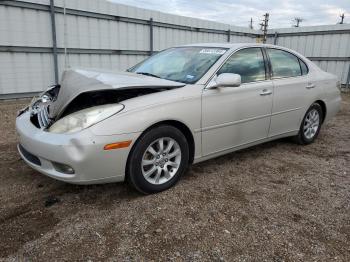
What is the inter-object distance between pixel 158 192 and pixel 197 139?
690 millimetres

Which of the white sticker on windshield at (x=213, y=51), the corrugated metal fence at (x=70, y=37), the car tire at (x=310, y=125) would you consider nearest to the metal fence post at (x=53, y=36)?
the corrugated metal fence at (x=70, y=37)

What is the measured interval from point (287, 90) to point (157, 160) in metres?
2.27

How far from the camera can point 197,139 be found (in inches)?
129

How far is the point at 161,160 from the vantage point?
3080mm

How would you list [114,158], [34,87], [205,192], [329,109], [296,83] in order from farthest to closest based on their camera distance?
1. [34,87]
2. [329,109]
3. [296,83]
4. [205,192]
5. [114,158]

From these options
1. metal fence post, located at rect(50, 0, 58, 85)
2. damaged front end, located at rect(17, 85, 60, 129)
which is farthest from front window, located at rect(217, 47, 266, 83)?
metal fence post, located at rect(50, 0, 58, 85)

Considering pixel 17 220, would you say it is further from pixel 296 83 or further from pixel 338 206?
pixel 296 83

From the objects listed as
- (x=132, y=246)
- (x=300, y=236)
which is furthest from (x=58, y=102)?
(x=300, y=236)

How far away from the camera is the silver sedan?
2.66 metres

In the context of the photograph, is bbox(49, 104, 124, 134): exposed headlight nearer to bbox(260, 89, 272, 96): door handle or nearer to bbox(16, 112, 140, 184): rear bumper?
bbox(16, 112, 140, 184): rear bumper

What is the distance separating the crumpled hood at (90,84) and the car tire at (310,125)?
2.50 meters

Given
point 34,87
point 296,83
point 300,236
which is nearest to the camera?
point 300,236

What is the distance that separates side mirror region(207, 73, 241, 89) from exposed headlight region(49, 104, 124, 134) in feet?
3.60

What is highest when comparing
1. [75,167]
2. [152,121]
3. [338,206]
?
[152,121]
